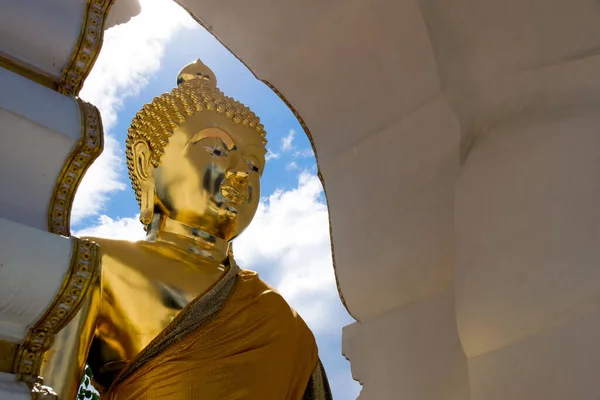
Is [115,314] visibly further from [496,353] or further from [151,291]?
[496,353]

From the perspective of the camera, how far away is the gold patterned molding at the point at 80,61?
Answer: 1.00 meters

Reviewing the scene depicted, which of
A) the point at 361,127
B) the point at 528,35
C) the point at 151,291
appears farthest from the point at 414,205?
the point at 151,291

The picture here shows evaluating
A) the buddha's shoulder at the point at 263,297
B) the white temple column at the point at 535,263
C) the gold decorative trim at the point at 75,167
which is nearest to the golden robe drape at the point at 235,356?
the buddha's shoulder at the point at 263,297

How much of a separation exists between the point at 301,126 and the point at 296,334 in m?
0.58

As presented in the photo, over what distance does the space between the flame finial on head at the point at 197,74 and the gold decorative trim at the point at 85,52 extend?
3.04ft

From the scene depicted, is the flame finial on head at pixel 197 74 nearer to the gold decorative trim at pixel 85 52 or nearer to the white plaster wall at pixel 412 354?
the white plaster wall at pixel 412 354

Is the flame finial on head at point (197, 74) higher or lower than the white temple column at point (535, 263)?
higher

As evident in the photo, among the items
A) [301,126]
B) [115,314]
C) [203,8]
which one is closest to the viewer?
[115,314]

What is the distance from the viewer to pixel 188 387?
1.47 metres

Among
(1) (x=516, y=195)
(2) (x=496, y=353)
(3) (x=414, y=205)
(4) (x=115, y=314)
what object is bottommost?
(2) (x=496, y=353)

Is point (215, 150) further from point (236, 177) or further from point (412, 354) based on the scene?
point (412, 354)

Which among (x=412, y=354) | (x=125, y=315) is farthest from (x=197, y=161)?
(x=412, y=354)

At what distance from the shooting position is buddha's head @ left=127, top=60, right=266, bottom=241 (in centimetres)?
179

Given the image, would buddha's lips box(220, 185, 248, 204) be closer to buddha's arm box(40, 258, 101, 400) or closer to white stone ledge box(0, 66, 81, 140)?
buddha's arm box(40, 258, 101, 400)
